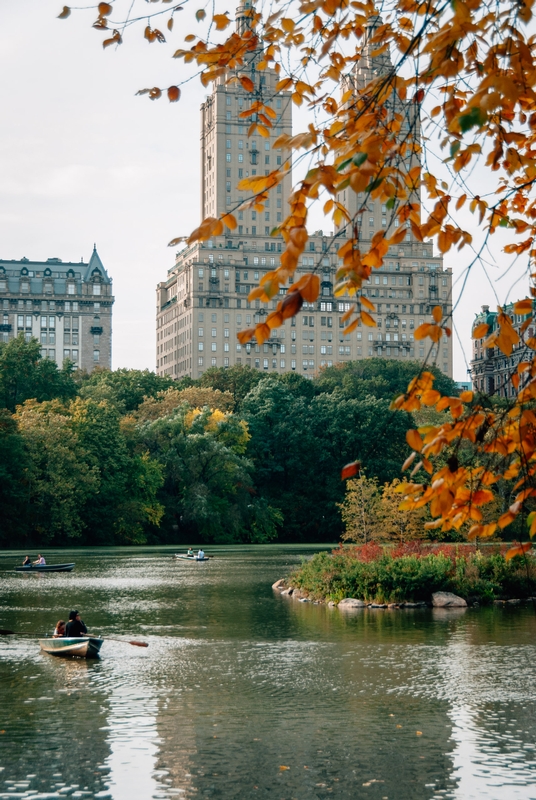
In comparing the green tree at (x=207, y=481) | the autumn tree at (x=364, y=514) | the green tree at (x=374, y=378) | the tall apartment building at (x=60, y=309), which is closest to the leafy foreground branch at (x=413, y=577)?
the autumn tree at (x=364, y=514)

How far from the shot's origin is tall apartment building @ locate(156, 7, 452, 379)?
176m

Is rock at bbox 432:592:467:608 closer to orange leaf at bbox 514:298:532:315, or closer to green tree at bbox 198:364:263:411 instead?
orange leaf at bbox 514:298:532:315

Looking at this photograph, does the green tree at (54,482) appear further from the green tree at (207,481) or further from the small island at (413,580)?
the small island at (413,580)

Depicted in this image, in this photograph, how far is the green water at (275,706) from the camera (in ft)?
46.1

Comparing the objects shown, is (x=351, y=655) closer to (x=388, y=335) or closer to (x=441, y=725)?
(x=441, y=725)

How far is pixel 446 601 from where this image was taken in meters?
36.3

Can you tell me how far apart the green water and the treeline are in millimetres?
44356

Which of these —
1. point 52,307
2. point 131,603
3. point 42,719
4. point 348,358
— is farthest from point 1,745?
point 52,307

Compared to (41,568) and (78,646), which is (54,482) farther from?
(78,646)

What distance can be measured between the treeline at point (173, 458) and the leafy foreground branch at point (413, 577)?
122 ft

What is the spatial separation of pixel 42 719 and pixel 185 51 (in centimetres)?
1335

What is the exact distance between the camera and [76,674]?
23016mm

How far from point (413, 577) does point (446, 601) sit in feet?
4.74

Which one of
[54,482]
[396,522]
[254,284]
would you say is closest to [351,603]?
[396,522]
